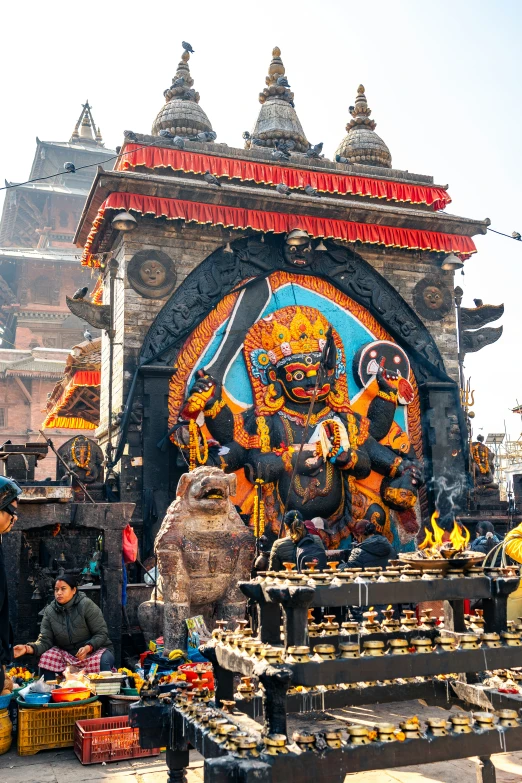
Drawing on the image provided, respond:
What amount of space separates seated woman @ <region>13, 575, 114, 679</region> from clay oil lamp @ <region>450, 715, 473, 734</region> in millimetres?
3806

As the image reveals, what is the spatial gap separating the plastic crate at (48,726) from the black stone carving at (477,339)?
12668mm

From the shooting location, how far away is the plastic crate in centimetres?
580

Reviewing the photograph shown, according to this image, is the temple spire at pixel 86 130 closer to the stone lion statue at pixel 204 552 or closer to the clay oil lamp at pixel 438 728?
the stone lion statue at pixel 204 552

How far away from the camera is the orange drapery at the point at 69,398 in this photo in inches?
655

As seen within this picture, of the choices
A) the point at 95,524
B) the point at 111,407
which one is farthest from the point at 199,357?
the point at 95,524

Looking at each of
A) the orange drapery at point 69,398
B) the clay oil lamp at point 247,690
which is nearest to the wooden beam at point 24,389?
the orange drapery at point 69,398

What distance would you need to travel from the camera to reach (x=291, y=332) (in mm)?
14570

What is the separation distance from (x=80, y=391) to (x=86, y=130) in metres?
29.3

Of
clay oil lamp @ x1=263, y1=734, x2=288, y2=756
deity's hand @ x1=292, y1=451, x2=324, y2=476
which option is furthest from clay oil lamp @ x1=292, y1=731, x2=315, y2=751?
deity's hand @ x1=292, y1=451, x2=324, y2=476

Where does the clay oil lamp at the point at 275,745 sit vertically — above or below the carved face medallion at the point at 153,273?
below

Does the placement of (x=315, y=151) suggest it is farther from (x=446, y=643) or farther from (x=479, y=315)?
(x=446, y=643)

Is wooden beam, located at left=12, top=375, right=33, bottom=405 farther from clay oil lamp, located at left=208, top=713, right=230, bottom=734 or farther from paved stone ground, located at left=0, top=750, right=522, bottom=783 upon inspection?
clay oil lamp, located at left=208, top=713, right=230, bottom=734

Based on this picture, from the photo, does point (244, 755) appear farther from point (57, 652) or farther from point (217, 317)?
point (217, 317)

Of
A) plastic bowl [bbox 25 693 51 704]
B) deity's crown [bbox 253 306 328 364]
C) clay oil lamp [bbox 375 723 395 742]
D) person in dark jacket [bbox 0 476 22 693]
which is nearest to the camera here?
clay oil lamp [bbox 375 723 395 742]
